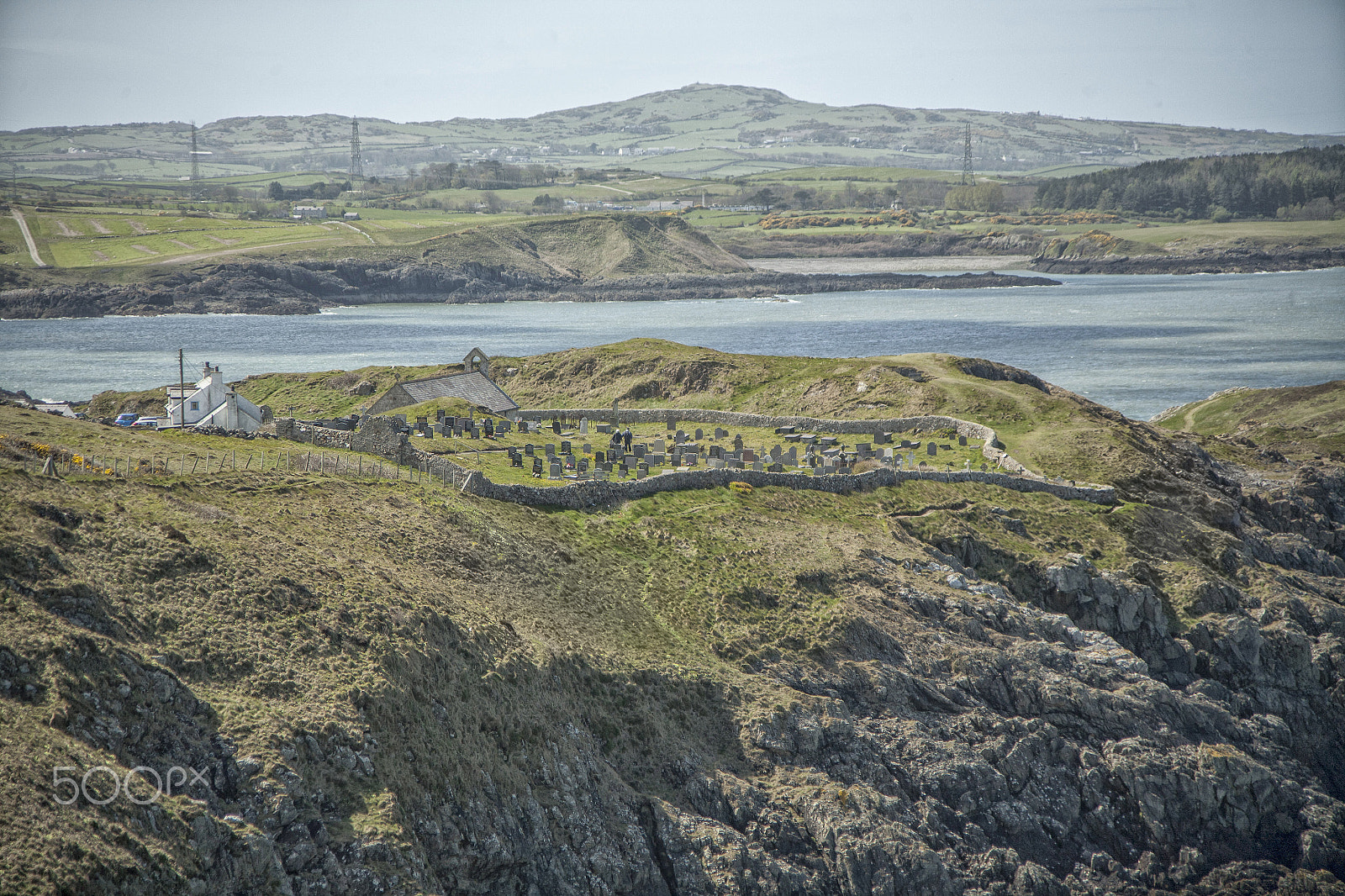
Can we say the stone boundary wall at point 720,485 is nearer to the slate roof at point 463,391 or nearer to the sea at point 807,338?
the slate roof at point 463,391

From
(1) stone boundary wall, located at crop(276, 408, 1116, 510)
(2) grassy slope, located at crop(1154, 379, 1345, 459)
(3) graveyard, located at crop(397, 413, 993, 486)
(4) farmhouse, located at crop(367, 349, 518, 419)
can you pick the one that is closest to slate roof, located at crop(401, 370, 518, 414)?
(4) farmhouse, located at crop(367, 349, 518, 419)

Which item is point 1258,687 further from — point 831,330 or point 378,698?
point 831,330

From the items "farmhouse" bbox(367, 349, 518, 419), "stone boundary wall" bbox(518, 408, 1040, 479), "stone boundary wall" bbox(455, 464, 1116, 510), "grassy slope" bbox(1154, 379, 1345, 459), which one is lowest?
"grassy slope" bbox(1154, 379, 1345, 459)

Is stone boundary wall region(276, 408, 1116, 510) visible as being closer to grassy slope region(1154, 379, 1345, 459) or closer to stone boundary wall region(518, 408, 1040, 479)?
stone boundary wall region(518, 408, 1040, 479)

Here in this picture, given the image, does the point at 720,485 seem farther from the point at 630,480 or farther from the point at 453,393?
the point at 453,393

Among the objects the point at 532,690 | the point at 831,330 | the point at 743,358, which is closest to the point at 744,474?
the point at 532,690
